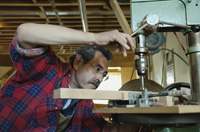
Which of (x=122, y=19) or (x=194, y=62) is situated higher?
(x=122, y=19)

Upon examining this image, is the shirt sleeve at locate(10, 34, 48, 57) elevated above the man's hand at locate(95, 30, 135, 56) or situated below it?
below

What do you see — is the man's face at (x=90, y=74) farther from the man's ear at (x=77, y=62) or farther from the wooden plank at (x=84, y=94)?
the wooden plank at (x=84, y=94)

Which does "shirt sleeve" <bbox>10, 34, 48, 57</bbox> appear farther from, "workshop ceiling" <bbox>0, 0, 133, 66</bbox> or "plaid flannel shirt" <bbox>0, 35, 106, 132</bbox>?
"workshop ceiling" <bbox>0, 0, 133, 66</bbox>

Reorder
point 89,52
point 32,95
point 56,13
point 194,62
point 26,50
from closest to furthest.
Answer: point 194,62, point 26,50, point 32,95, point 89,52, point 56,13

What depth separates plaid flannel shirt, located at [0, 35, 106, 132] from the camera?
1.17m

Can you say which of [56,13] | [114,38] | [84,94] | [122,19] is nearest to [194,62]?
[114,38]

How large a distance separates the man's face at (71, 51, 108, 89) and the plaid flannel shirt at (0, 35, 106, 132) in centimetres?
17

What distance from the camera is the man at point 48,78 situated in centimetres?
99

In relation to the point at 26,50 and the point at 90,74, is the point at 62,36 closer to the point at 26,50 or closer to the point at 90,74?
the point at 26,50

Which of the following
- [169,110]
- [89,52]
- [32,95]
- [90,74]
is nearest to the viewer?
[169,110]

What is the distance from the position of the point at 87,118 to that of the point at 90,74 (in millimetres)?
359

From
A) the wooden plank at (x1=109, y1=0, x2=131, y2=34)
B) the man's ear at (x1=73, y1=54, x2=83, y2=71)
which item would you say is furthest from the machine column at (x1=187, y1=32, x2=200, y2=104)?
the wooden plank at (x1=109, y1=0, x2=131, y2=34)

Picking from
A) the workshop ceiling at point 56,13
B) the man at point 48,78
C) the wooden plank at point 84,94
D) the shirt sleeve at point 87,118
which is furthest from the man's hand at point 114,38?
the workshop ceiling at point 56,13

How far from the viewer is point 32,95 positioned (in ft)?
4.10
